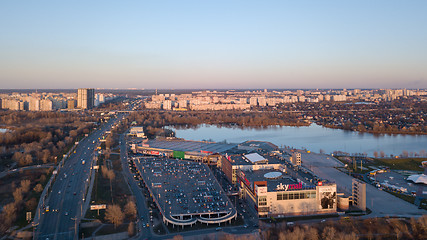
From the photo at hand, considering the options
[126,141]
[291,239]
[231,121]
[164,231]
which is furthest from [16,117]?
[291,239]

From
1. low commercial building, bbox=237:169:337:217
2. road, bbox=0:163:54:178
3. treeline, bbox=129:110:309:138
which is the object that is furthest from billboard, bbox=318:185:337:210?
treeline, bbox=129:110:309:138

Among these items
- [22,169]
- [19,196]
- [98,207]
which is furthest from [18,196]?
[22,169]

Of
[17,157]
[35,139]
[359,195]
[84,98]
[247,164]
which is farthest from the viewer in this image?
[84,98]

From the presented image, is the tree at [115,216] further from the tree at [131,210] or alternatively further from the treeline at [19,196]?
the treeline at [19,196]

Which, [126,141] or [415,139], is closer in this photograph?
[126,141]

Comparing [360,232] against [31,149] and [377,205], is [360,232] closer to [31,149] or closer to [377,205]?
[377,205]

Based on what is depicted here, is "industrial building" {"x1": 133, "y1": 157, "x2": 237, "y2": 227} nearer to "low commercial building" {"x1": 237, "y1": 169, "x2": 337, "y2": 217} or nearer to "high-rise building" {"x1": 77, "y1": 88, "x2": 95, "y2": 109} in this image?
"low commercial building" {"x1": 237, "y1": 169, "x2": 337, "y2": 217}

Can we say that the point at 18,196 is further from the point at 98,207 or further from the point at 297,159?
the point at 297,159
